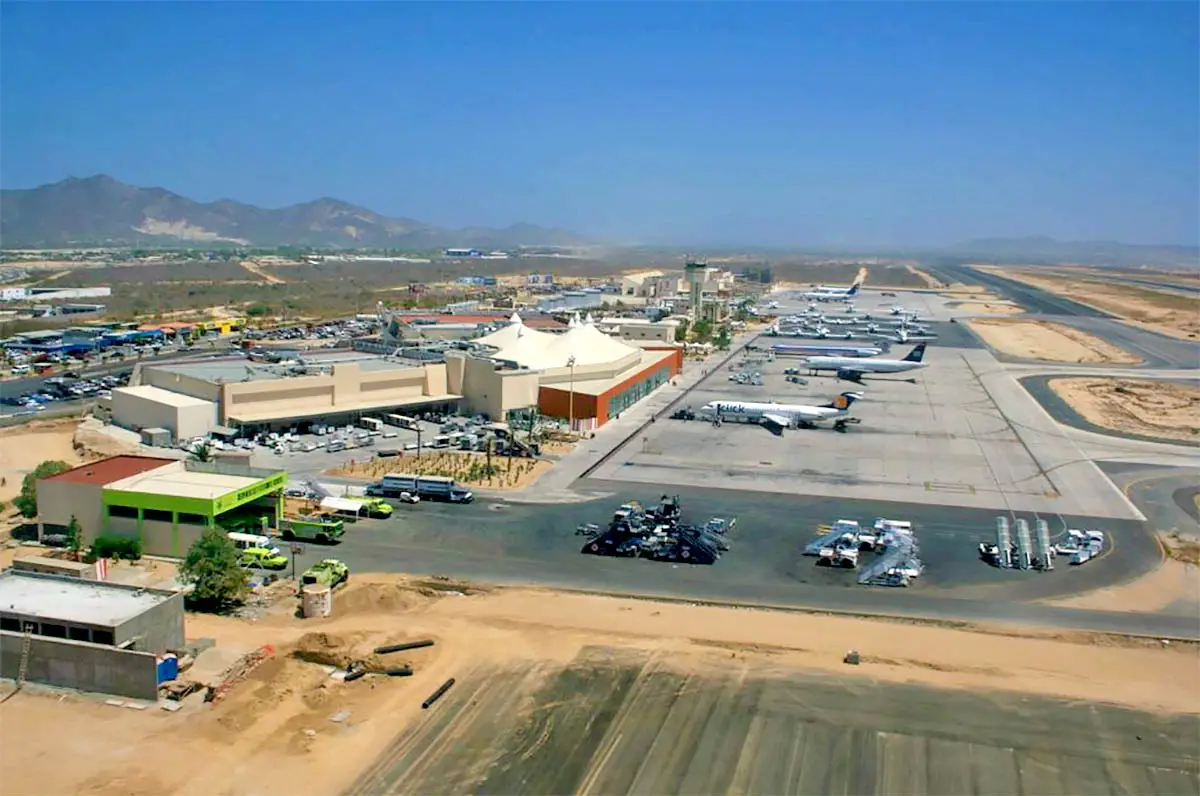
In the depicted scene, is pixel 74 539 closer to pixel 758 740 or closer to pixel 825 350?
pixel 758 740

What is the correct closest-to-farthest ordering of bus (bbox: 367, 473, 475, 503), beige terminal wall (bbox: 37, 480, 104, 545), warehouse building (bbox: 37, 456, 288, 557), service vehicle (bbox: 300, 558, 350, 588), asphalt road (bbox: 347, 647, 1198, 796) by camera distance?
1. asphalt road (bbox: 347, 647, 1198, 796)
2. service vehicle (bbox: 300, 558, 350, 588)
3. warehouse building (bbox: 37, 456, 288, 557)
4. beige terminal wall (bbox: 37, 480, 104, 545)
5. bus (bbox: 367, 473, 475, 503)

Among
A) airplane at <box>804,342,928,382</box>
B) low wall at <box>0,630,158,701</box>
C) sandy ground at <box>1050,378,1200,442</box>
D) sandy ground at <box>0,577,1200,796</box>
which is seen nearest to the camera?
sandy ground at <box>0,577,1200,796</box>

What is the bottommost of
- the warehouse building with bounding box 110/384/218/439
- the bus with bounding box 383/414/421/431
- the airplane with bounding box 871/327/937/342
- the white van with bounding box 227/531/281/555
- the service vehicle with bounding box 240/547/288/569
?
the service vehicle with bounding box 240/547/288/569

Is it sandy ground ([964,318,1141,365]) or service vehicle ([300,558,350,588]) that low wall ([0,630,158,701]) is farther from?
sandy ground ([964,318,1141,365])

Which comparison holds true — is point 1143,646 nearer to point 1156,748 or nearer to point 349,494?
point 1156,748

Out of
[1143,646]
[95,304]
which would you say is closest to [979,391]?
[1143,646]

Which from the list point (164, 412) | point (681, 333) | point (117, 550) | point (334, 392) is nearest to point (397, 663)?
point (117, 550)

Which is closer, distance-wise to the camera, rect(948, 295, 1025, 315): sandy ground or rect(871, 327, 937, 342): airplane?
rect(871, 327, 937, 342): airplane

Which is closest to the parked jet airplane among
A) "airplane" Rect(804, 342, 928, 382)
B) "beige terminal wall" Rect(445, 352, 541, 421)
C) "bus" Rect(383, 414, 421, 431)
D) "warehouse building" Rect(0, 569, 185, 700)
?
"airplane" Rect(804, 342, 928, 382)
